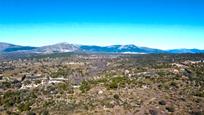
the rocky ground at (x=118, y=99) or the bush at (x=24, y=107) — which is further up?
the rocky ground at (x=118, y=99)

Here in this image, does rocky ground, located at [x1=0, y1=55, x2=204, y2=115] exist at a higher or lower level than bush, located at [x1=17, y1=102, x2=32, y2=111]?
higher

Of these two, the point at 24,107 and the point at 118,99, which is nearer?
the point at 24,107

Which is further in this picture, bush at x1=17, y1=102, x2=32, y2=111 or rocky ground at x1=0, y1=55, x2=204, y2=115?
bush at x1=17, y1=102, x2=32, y2=111

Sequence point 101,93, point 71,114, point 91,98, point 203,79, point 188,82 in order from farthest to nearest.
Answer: point 203,79
point 188,82
point 101,93
point 91,98
point 71,114

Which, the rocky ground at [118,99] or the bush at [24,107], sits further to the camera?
the bush at [24,107]

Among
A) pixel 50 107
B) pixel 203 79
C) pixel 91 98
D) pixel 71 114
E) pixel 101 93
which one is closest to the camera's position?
pixel 71 114

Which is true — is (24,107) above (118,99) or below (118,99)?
below

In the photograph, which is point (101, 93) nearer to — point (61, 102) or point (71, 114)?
point (61, 102)

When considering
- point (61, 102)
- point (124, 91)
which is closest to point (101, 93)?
point (124, 91)

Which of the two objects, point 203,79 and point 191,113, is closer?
point 191,113
